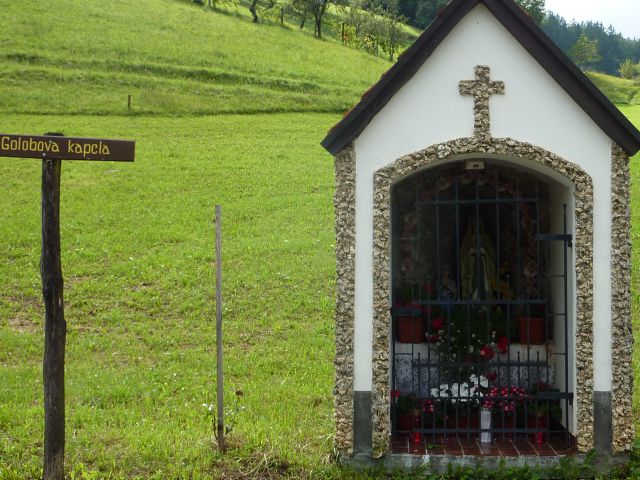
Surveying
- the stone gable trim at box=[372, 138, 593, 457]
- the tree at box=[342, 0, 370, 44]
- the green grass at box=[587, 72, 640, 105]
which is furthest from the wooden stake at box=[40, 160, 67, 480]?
the tree at box=[342, 0, 370, 44]

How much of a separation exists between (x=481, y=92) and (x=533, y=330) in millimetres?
2601

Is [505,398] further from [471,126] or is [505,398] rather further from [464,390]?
[471,126]

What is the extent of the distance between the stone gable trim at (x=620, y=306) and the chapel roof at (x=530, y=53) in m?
0.22

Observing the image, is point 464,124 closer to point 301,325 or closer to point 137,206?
point 301,325

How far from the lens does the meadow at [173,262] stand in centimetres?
824

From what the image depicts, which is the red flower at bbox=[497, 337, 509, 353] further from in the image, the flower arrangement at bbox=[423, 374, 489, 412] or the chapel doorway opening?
the flower arrangement at bbox=[423, 374, 489, 412]

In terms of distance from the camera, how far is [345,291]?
7.28 meters

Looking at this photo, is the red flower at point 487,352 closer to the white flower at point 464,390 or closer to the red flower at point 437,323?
the white flower at point 464,390

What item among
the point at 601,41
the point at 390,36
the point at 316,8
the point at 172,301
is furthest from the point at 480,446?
the point at 601,41

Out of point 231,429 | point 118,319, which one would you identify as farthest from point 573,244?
point 118,319

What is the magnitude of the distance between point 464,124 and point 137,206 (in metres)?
13.9

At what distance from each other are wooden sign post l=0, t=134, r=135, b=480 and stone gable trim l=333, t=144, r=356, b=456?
1.88 meters

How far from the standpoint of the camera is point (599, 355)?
23.8 feet

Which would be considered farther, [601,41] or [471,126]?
[601,41]
